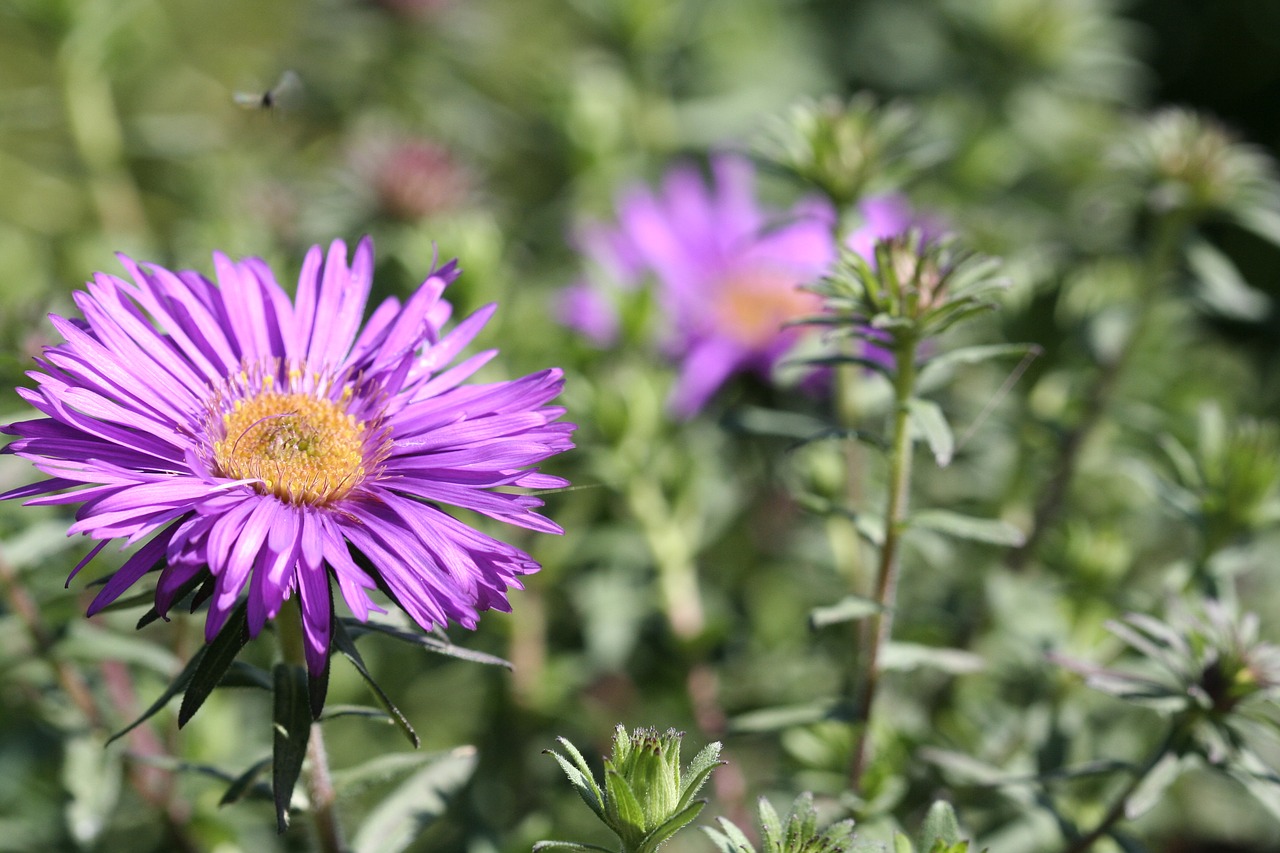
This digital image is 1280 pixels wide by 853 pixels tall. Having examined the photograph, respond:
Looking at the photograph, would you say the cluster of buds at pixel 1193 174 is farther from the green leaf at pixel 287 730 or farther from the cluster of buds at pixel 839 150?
the green leaf at pixel 287 730

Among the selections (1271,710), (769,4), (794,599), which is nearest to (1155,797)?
(1271,710)

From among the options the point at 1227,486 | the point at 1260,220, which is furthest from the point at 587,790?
the point at 1260,220

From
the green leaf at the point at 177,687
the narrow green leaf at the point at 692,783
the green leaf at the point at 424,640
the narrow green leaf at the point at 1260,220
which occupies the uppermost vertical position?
the narrow green leaf at the point at 1260,220

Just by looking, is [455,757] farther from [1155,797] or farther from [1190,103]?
[1190,103]

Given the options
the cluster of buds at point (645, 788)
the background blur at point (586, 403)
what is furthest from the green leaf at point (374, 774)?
the cluster of buds at point (645, 788)

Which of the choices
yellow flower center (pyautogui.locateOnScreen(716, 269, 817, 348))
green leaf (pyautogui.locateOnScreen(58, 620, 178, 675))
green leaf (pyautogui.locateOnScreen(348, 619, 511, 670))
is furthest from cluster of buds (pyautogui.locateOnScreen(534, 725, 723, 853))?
yellow flower center (pyautogui.locateOnScreen(716, 269, 817, 348))

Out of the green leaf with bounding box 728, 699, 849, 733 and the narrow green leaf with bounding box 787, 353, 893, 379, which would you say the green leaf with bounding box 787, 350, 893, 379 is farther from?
the green leaf with bounding box 728, 699, 849, 733
